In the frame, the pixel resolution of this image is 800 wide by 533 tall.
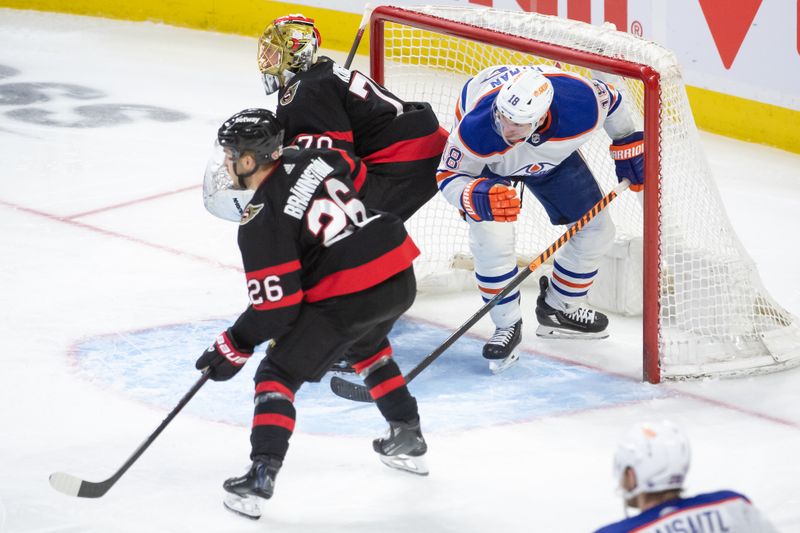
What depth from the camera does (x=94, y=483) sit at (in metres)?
2.96

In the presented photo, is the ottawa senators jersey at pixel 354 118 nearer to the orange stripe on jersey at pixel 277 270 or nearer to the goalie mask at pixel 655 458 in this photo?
the orange stripe on jersey at pixel 277 270

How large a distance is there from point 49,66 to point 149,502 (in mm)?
4969

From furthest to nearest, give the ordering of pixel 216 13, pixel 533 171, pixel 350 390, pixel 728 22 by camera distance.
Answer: pixel 216 13 → pixel 728 22 → pixel 533 171 → pixel 350 390

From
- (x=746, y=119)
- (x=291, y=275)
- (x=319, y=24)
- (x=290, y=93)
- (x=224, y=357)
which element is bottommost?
(x=224, y=357)

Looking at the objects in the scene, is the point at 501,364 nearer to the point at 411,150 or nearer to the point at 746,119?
the point at 411,150

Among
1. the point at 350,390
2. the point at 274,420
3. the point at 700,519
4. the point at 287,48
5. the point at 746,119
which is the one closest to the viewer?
the point at 700,519

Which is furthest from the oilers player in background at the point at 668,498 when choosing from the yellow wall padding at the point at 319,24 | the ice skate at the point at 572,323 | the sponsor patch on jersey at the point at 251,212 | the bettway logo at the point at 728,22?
the bettway logo at the point at 728,22

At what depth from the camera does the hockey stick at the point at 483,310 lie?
3.61m

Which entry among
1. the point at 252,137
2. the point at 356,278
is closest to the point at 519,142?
the point at 356,278

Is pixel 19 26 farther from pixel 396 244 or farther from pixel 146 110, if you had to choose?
pixel 396 244

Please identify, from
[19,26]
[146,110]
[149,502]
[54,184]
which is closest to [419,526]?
[149,502]

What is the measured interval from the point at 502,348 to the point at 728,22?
2528 millimetres

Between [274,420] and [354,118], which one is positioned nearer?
[274,420]

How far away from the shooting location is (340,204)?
292 centimetres
